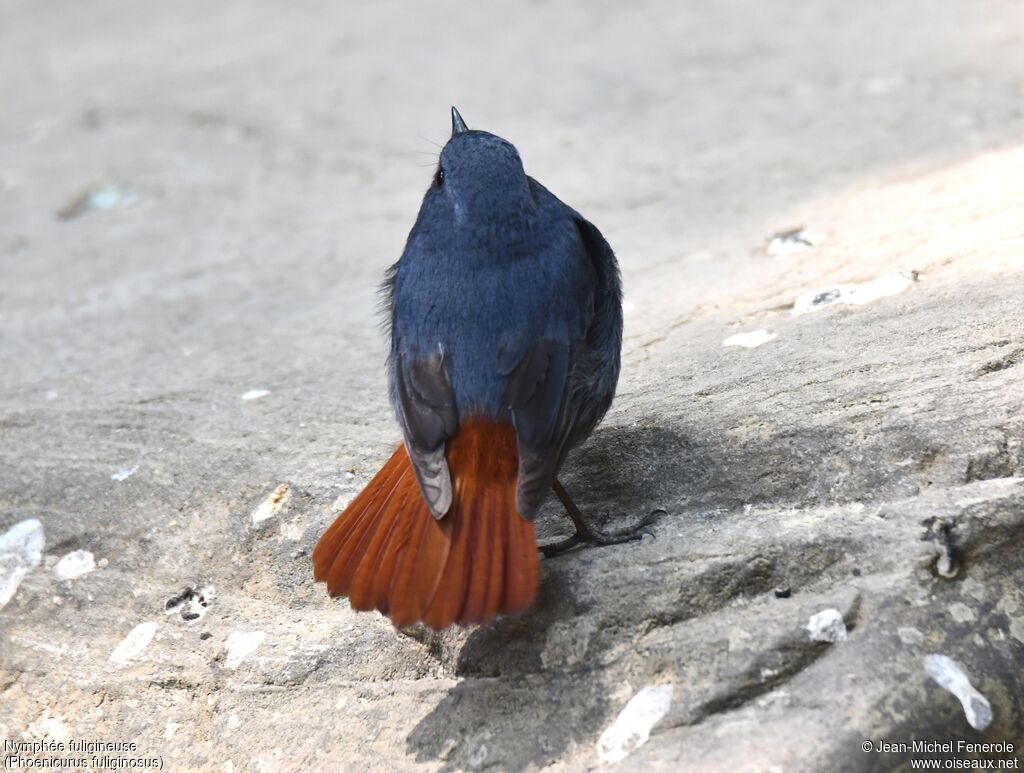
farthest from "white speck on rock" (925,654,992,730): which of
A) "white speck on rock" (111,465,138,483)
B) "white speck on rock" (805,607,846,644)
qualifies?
"white speck on rock" (111,465,138,483)

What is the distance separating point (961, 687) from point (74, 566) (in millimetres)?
2190

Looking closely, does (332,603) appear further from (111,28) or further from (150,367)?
(111,28)

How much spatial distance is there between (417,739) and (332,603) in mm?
519

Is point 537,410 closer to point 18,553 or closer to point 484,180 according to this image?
point 484,180

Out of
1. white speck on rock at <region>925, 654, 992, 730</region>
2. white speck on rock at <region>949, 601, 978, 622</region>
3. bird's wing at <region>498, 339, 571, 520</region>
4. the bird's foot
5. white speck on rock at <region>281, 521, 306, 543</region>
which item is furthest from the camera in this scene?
white speck on rock at <region>281, 521, 306, 543</region>

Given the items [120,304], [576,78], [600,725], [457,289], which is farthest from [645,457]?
[576,78]

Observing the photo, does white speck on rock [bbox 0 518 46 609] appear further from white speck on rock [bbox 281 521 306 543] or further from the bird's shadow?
the bird's shadow

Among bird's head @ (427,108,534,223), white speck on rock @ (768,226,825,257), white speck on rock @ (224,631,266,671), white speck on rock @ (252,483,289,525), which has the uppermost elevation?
bird's head @ (427,108,534,223)

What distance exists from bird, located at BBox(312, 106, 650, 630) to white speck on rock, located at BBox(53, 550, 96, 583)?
882mm

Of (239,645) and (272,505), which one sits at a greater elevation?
(272,505)

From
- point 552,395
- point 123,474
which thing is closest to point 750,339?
point 552,395

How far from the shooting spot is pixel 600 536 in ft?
9.19

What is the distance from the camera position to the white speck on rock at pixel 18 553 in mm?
3104

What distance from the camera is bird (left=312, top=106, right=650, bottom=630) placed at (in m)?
2.39
